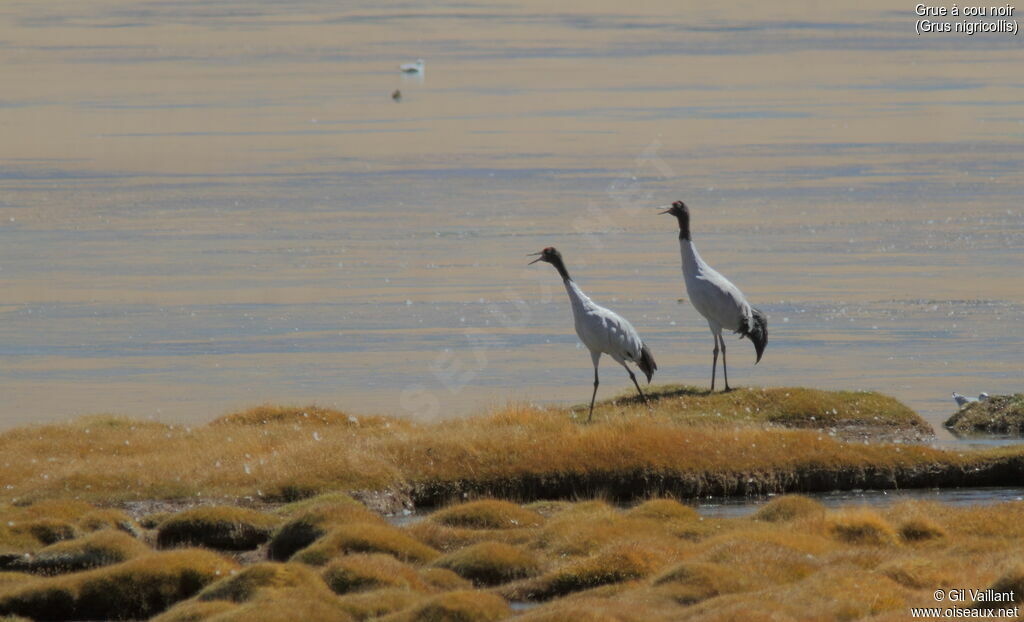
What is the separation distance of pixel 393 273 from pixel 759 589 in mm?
32622

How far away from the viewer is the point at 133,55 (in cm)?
13738

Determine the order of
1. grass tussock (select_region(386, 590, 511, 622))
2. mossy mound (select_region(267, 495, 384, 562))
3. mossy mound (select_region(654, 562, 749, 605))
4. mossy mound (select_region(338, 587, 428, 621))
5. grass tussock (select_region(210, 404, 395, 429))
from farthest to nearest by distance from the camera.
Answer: grass tussock (select_region(210, 404, 395, 429)) < mossy mound (select_region(267, 495, 384, 562)) < mossy mound (select_region(654, 562, 749, 605)) < mossy mound (select_region(338, 587, 428, 621)) < grass tussock (select_region(386, 590, 511, 622))

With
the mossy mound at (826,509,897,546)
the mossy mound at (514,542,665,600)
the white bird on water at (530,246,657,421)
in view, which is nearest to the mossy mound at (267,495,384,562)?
the mossy mound at (514,542,665,600)

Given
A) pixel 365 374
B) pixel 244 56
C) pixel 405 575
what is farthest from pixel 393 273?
pixel 244 56

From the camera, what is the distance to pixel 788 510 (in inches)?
779

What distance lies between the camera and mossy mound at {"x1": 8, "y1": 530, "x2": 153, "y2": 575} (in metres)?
17.3

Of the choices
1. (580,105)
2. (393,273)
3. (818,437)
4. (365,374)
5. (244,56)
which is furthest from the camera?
(244,56)

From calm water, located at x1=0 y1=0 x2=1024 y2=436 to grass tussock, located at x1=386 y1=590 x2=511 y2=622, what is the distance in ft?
55.6

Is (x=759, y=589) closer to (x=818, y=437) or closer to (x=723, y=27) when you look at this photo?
(x=818, y=437)

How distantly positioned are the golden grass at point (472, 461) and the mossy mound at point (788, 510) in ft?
9.05

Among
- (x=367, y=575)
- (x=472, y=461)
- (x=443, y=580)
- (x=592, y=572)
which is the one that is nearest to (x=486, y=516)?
(x=443, y=580)

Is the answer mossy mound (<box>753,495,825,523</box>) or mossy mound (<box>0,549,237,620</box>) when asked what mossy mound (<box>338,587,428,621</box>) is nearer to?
mossy mound (<box>0,549,237,620</box>)

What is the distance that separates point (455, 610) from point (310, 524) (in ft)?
13.4

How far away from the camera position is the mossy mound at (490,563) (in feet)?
56.2
